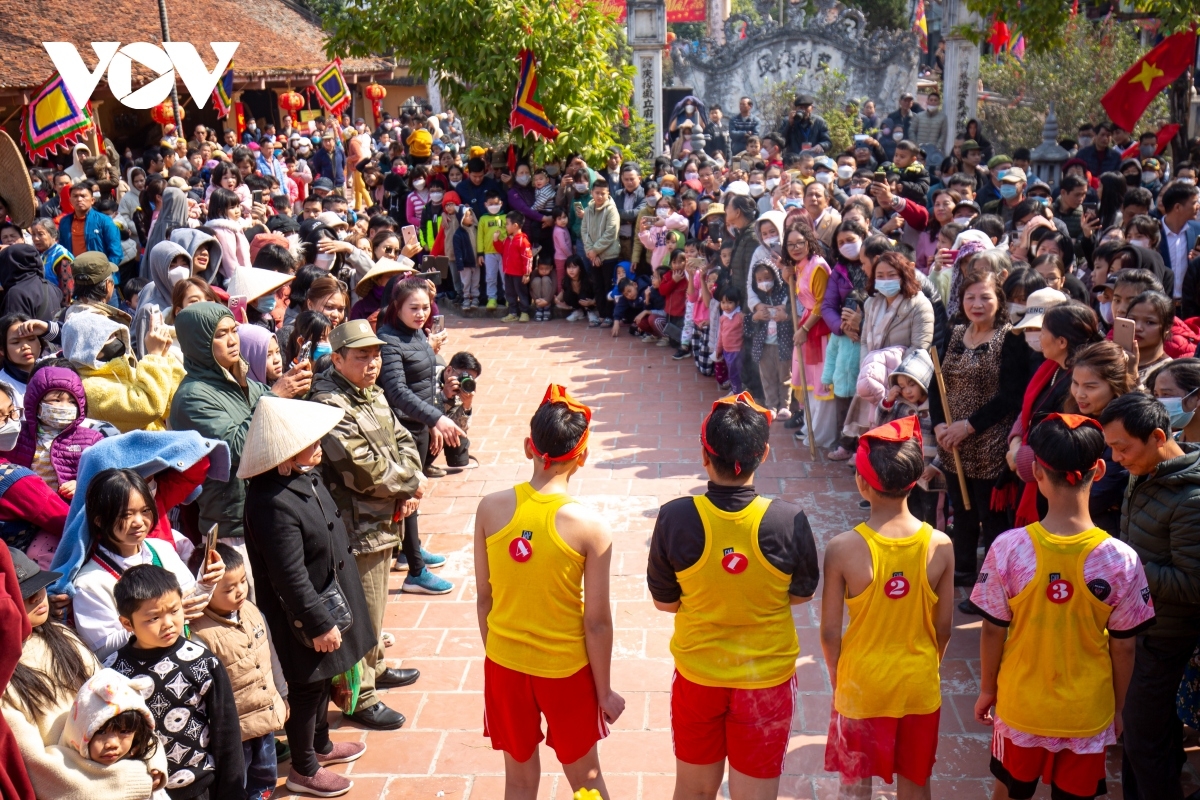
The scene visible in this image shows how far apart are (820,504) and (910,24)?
34.0 meters

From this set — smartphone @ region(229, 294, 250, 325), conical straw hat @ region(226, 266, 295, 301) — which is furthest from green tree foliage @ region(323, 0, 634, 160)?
smartphone @ region(229, 294, 250, 325)

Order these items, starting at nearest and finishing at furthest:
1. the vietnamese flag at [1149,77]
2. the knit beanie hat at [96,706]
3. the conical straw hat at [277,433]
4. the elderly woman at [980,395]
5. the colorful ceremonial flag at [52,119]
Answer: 1. the knit beanie hat at [96,706]
2. the conical straw hat at [277,433]
3. the elderly woman at [980,395]
4. the vietnamese flag at [1149,77]
5. the colorful ceremonial flag at [52,119]

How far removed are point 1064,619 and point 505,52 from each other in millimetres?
10993

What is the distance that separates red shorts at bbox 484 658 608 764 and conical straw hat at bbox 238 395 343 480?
108cm

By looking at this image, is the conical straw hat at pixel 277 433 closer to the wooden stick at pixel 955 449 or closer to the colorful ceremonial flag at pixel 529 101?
the wooden stick at pixel 955 449

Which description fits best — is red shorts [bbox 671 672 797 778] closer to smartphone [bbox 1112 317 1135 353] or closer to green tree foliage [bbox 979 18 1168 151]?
smartphone [bbox 1112 317 1135 353]

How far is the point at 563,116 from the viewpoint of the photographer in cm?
1290

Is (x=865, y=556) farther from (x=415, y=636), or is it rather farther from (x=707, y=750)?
(x=415, y=636)

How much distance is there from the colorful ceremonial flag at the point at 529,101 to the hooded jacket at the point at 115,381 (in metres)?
8.32

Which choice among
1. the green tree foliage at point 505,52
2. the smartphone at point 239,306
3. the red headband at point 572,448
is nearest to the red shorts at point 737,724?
the red headband at point 572,448

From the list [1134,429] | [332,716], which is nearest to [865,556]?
[1134,429]

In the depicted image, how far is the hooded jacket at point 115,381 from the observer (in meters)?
5.12

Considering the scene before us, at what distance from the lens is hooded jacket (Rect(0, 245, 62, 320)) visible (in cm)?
741

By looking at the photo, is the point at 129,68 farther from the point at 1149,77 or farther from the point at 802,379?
the point at 1149,77
